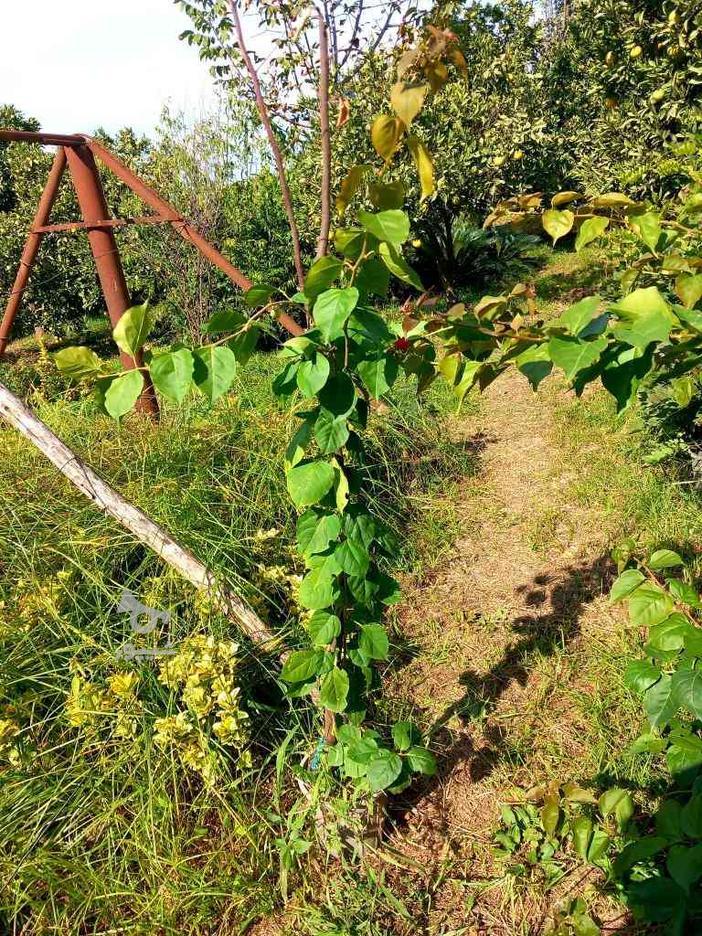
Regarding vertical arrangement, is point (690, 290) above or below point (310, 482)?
above

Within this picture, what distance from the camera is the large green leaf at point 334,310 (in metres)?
1.04

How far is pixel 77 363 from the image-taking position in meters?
1.10

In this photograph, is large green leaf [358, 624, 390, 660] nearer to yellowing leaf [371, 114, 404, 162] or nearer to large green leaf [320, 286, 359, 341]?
large green leaf [320, 286, 359, 341]

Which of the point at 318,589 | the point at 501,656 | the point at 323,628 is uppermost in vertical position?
the point at 318,589

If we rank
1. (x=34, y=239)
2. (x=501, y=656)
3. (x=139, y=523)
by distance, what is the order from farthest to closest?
(x=34, y=239)
(x=501, y=656)
(x=139, y=523)

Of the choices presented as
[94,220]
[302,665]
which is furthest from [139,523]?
[94,220]

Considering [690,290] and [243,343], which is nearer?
[690,290]

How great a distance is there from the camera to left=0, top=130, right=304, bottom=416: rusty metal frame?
3066 mm

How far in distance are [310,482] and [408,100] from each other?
28.4 inches

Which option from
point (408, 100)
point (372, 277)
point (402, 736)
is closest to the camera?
point (408, 100)

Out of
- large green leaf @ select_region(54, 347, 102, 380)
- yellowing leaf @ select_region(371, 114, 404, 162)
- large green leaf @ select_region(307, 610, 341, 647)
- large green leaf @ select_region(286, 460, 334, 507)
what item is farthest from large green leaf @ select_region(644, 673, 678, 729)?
large green leaf @ select_region(54, 347, 102, 380)

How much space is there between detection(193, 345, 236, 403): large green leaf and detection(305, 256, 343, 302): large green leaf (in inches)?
7.2

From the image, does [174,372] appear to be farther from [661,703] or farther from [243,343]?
[661,703]

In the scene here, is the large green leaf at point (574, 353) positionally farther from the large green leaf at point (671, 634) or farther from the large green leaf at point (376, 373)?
the large green leaf at point (671, 634)
